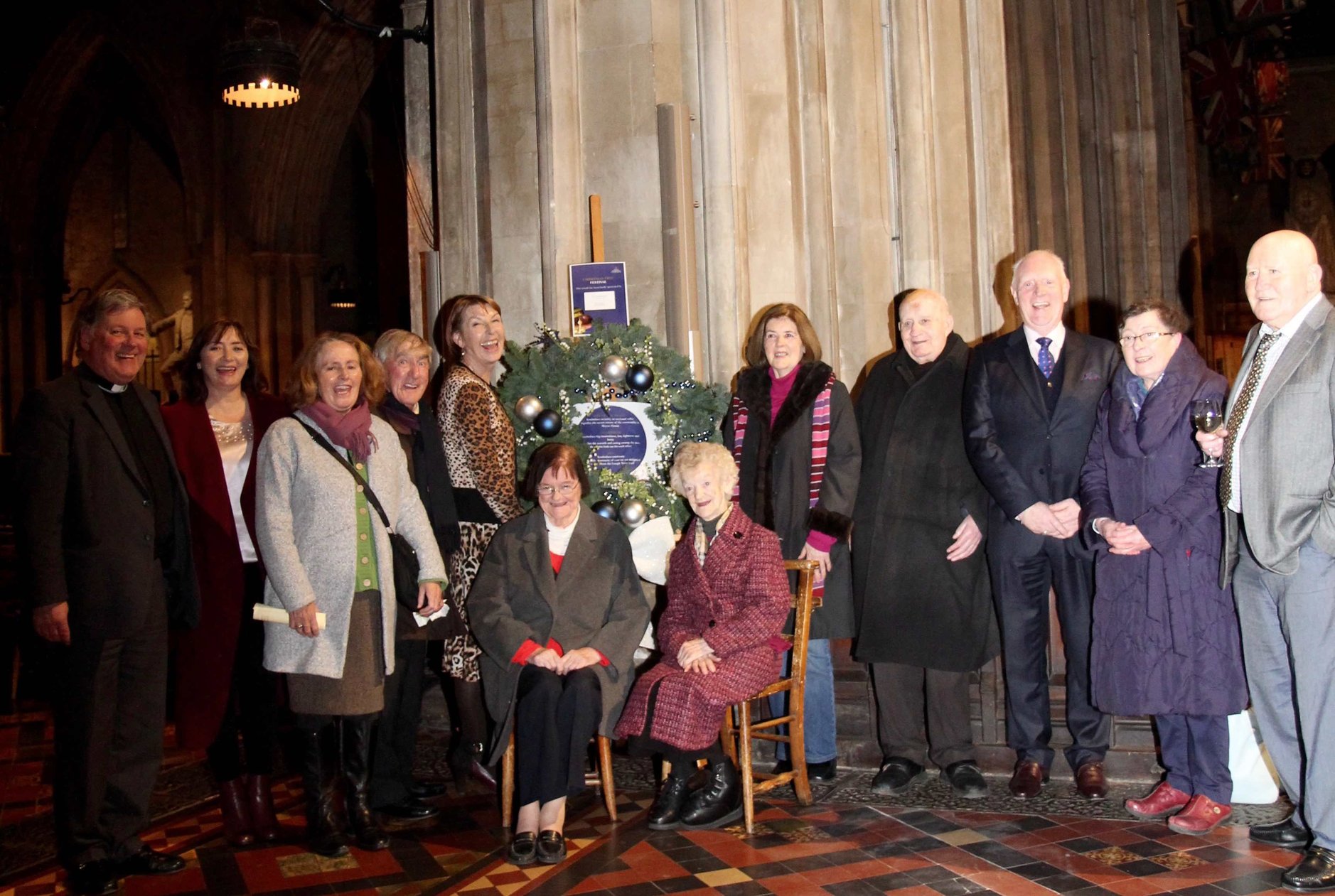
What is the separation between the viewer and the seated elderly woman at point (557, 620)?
455 cm

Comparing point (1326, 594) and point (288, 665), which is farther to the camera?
point (288, 665)

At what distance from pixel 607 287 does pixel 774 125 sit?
67.9 inches

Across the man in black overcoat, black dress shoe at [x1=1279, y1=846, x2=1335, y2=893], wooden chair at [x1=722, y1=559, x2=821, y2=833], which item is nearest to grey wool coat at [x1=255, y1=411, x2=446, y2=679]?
the man in black overcoat

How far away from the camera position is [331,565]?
14.7 feet

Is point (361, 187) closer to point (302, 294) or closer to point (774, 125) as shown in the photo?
point (302, 294)

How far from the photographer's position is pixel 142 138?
20.3 metres

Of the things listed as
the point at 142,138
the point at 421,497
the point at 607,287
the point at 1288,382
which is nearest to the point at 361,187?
the point at 142,138

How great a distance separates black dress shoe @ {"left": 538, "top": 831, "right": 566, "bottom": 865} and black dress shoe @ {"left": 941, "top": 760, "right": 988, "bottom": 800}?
59.9 inches

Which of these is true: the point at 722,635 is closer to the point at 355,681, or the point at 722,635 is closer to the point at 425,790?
the point at 355,681

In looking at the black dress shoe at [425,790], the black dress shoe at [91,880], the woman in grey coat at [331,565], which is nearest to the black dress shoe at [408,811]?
the black dress shoe at [425,790]

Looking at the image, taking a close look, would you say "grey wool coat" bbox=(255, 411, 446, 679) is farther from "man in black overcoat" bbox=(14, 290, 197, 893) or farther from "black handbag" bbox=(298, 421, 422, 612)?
"man in black overcoat" bbox=(14, 290, 197, 893)

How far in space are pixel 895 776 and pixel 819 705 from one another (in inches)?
15.7

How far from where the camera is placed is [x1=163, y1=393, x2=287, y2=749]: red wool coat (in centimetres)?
462

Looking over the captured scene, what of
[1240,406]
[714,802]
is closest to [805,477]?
[714,802]
